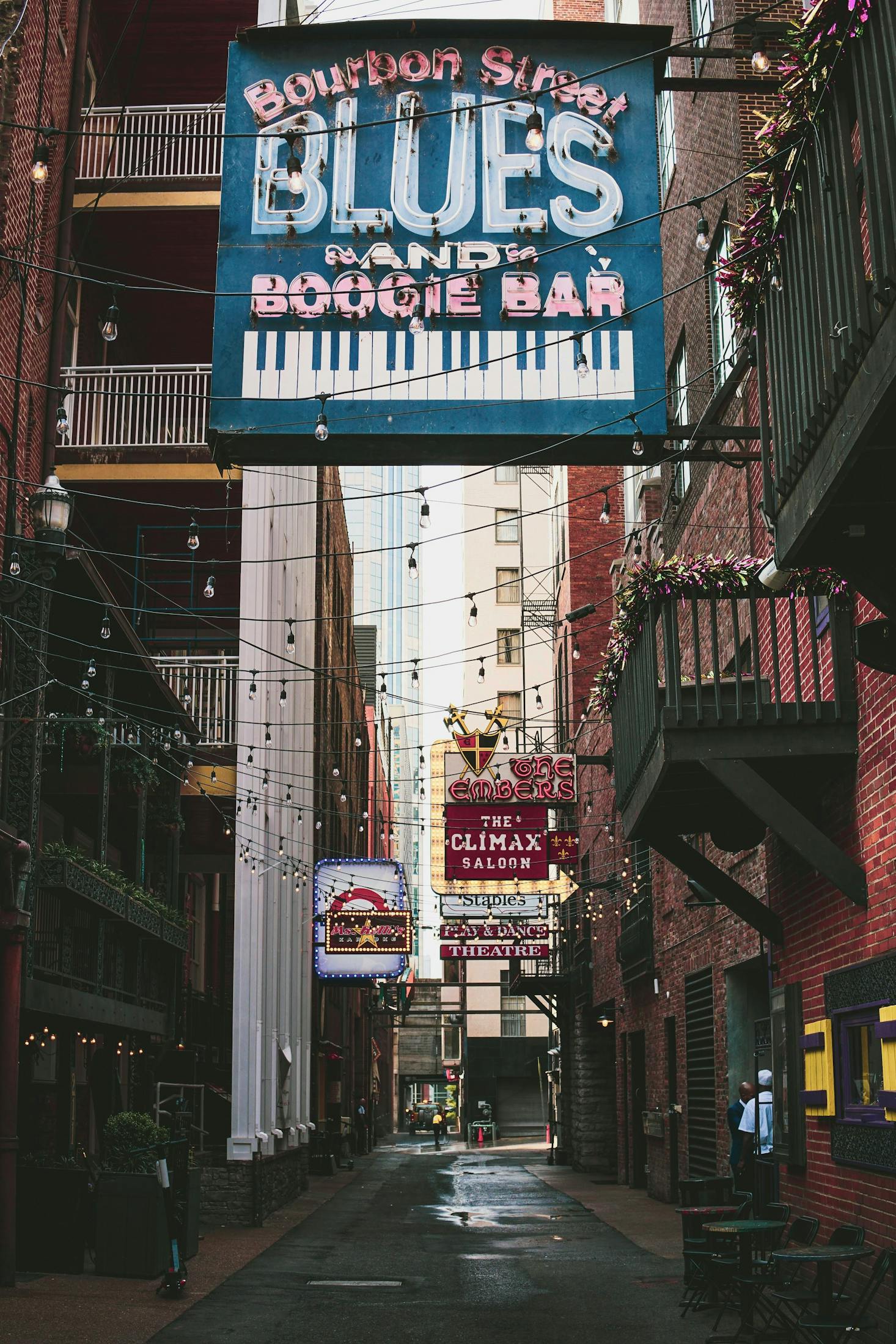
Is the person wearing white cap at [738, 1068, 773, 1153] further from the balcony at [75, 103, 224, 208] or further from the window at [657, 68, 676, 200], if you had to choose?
the balcony at [75, 103, 224, 208]

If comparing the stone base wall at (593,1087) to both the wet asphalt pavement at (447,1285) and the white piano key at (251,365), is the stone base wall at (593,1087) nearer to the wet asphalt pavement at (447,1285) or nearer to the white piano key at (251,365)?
the wet asphalt pavement at (447,1285)

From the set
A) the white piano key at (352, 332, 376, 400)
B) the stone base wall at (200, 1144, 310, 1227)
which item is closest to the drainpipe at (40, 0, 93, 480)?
the white piano key at (352, 332, 376, 400)

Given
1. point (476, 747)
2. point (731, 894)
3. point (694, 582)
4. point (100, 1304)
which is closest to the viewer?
point (694, 582)

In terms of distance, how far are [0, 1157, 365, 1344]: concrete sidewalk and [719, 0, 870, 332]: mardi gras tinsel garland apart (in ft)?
26.3

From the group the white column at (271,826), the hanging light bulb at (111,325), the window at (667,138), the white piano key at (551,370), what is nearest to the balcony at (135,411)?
the white column at (271,826)

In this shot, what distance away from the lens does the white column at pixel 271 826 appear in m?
20.0

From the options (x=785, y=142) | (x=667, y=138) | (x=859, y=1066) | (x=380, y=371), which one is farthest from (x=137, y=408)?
(x=785, y=142)

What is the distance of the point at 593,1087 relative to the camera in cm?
3403

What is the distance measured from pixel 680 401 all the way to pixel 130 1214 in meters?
11.7

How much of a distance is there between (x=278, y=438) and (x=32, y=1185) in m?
7.47

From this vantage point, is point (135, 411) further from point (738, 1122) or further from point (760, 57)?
point (760, 57)

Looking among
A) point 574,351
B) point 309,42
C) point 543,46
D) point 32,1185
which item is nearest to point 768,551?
point 574,351

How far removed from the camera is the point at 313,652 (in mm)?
31594

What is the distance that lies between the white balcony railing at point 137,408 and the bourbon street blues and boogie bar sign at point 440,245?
8.72 meters
